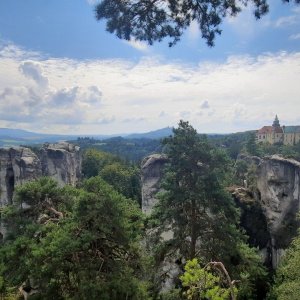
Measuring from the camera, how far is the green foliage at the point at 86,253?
15070 mm

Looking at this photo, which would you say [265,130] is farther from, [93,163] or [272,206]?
[272,206]

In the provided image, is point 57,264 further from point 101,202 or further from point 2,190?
point 2,190

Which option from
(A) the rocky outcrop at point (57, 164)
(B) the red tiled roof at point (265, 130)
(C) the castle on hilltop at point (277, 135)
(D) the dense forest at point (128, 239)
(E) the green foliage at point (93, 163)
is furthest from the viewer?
(B) the red tiled roof at point (265, 130)

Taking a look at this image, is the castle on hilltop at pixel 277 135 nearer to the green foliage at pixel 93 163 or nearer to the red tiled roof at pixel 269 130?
the red tiled roof at pixel 269 130

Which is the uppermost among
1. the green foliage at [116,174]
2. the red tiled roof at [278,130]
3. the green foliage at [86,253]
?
the red tiled roof at [278,130]

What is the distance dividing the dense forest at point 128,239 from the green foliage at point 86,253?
4 centimetres

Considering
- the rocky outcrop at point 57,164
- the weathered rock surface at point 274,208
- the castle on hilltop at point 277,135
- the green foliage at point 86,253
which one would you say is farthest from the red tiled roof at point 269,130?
the green foliage at point 86,253

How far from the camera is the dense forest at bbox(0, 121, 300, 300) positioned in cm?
1542

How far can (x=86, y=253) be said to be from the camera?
15938 mm

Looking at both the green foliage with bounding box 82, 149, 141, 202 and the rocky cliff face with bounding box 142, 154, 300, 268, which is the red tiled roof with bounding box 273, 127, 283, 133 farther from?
the rocky cliff face with bounding box 142, 154, 300, 268

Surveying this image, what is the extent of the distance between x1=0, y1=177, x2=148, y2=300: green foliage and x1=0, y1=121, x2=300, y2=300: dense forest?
0.04 meters

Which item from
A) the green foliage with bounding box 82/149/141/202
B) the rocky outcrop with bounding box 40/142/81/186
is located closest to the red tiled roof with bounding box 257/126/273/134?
the green foliage with bounding box 82/149/141/202

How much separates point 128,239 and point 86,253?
1761 mm

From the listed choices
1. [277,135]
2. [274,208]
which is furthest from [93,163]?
[277,135]
